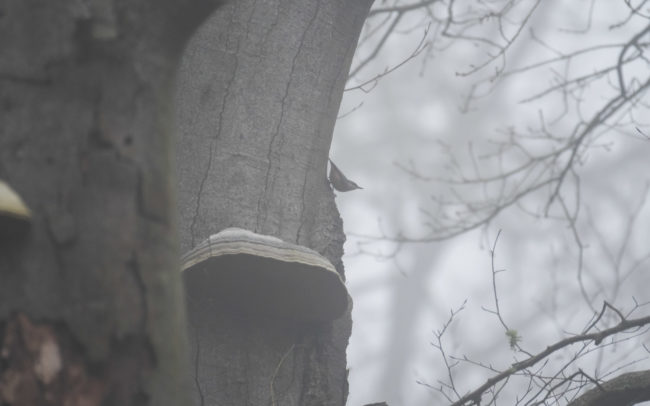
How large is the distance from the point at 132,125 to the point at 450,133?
22.0 m

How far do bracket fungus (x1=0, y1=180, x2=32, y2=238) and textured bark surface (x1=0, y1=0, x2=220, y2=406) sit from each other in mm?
34

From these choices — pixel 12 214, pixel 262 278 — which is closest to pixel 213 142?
pixel 262 278

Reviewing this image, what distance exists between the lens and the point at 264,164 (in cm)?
254

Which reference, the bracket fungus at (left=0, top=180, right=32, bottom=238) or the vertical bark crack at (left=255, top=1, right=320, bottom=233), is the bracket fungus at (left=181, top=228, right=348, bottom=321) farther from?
the bracket fungus at (left=0, top=180, right=32, bottom=238)

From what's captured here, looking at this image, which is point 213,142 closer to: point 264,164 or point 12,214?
point 264,164

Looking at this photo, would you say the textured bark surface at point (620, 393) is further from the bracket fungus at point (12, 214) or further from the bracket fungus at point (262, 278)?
the bracket fungus at point (12, 214)

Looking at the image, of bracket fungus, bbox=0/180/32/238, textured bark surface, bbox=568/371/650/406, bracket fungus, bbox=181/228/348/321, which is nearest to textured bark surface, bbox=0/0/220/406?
bracket fungus, bbox=0/180/32/238

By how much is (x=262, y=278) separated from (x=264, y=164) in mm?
452

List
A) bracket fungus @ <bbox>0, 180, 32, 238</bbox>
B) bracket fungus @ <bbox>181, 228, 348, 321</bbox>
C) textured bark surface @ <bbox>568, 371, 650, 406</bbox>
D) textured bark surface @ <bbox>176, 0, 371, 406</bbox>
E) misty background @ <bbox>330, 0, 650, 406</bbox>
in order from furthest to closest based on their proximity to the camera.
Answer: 1. misty background @ <bbox>330, 0, 650, 406</bbox>
2. textured bark surface @ <bbox>568, 371, 650, 406</bbox>
3. textured bark surface @ <bbox>176, 0, 371, 406</bbox>
4. bracket fungus @ <bbox>181, 228, 348, 321</bbox>
5. bracket fungus @ <bbox>0, 180, 32, 238</bbox>

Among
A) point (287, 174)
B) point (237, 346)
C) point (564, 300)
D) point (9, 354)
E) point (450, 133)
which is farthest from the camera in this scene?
point (450, 133)

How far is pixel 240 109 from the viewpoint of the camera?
258 cm

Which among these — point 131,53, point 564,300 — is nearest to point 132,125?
point 131,53

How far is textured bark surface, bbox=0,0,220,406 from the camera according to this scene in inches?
39.2

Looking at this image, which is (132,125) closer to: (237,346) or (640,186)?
(237,346)
